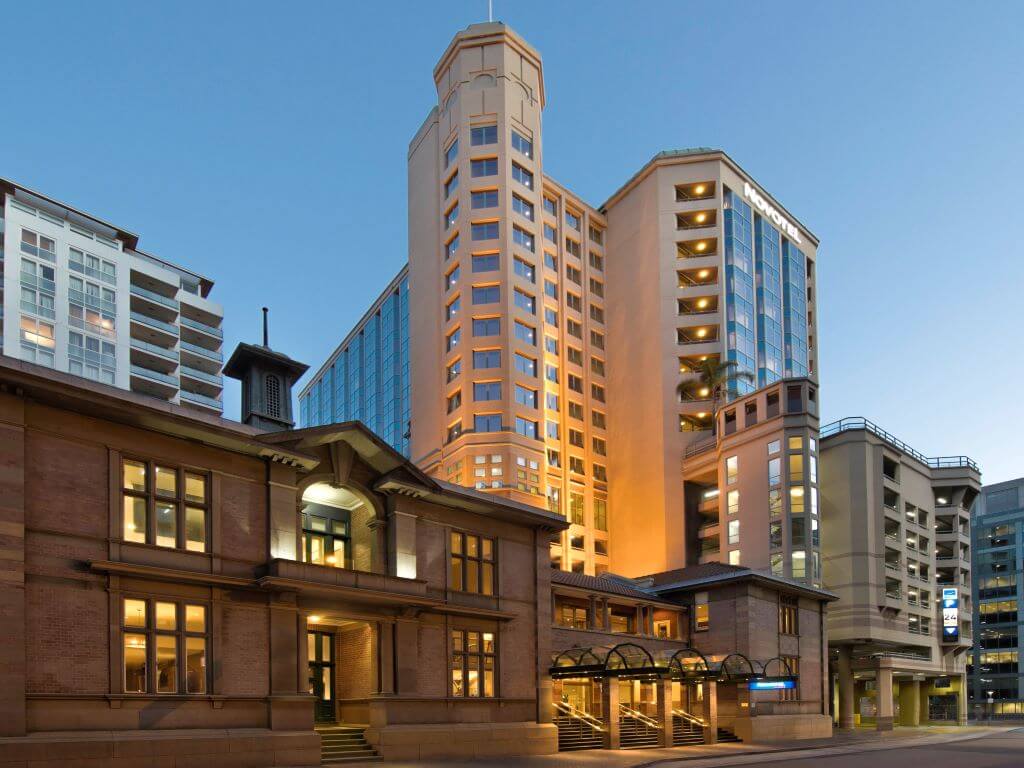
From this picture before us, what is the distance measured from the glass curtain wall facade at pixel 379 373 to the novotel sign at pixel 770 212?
145ft

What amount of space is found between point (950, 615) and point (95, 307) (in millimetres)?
85953

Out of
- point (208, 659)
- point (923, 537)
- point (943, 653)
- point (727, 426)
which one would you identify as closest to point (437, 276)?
point (727, 426)

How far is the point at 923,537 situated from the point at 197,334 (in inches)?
3031

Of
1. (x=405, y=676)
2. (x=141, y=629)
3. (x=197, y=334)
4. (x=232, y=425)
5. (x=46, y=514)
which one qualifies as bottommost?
(x=405, y=676)

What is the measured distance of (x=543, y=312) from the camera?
9612 cm

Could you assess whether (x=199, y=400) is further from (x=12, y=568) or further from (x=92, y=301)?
(x=12, y=568)

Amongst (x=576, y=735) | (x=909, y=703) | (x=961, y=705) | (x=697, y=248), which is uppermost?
(x=697, y=248)

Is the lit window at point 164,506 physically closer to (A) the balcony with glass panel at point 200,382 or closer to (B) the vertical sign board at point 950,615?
(A) the balcony with glass panel at point 200,382

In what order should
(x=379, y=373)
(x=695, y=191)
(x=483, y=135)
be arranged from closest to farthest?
(x=483, y=135) < (x=695, y=191) < (x=379, y=373)

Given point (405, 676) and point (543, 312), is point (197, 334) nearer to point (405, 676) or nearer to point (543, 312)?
point (543, 312)

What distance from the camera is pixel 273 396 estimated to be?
3372 cm

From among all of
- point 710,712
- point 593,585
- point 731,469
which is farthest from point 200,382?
point 710,712

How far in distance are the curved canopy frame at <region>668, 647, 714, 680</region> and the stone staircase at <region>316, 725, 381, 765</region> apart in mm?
16786

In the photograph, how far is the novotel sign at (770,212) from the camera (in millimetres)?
105875
